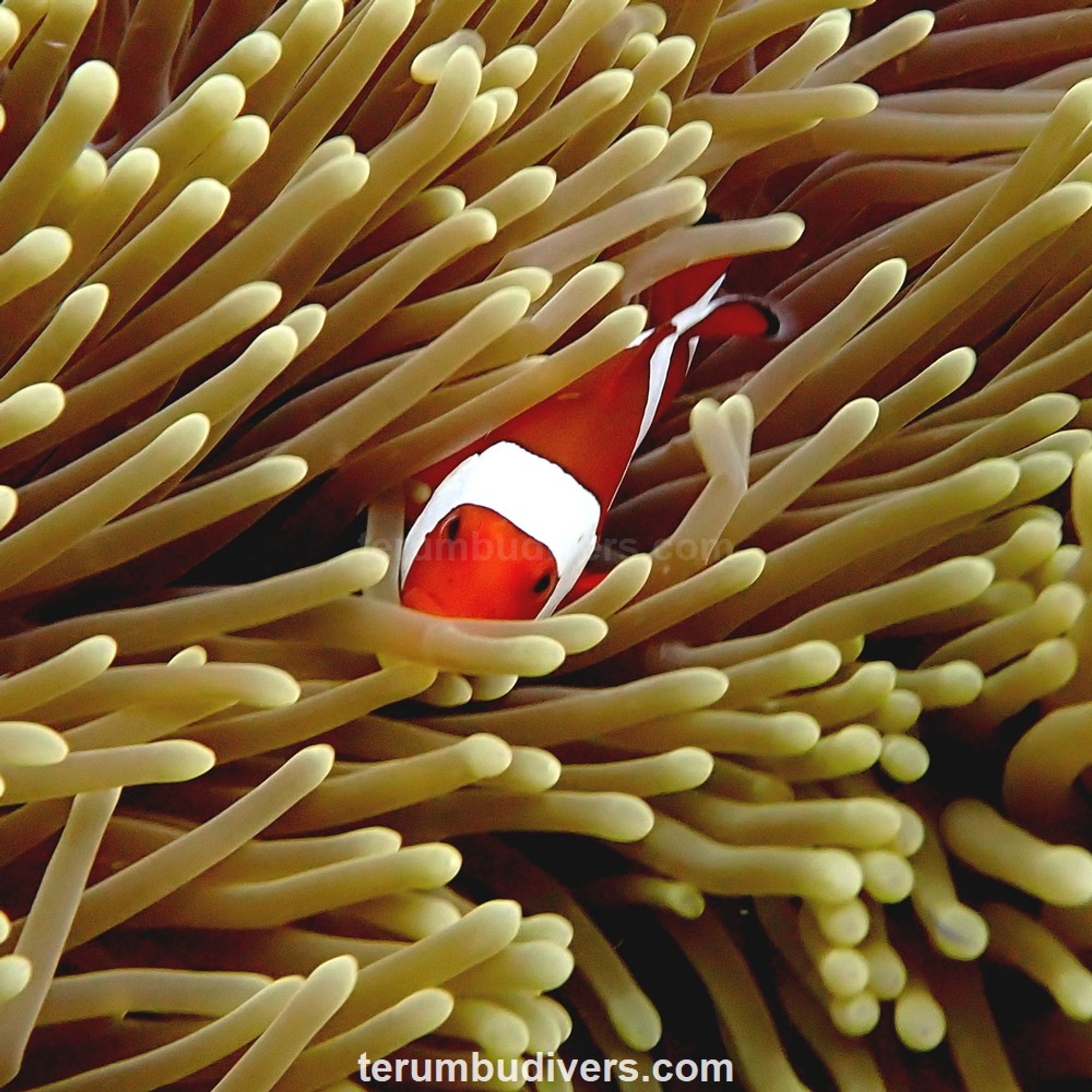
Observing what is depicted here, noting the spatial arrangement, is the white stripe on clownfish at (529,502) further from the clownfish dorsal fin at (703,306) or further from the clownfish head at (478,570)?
the clownfish dorsal fin at (703,306)

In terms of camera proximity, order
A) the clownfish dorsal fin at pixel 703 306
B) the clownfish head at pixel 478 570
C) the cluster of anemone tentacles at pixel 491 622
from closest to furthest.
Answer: the cluster of anemone tentacles at pixel 491 622 < the clownfish head at pixel 478 570 < the clownfish dorsal fin at pixel 703 306

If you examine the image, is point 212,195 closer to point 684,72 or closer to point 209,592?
point 209,592

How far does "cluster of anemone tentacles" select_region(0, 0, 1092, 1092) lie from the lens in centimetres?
64

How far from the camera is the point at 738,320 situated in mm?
954

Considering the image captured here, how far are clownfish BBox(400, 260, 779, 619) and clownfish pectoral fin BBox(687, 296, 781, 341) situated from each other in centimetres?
2

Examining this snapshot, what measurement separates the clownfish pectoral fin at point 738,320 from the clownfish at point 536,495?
0.02m

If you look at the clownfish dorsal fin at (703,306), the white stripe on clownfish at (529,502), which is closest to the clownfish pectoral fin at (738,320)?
the clownfish dorsal fin at (703,306)

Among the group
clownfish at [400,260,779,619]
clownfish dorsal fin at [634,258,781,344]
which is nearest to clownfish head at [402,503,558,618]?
clownfish at [400,260,779,619]

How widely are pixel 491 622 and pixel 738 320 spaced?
363mm

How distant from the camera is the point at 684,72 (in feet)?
2.98

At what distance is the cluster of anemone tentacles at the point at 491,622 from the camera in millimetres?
639

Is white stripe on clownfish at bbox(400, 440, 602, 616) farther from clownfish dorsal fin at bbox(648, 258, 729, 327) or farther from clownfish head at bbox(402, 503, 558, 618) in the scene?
clownfish dorsal fin at bbox(648, 258, 729, 327)

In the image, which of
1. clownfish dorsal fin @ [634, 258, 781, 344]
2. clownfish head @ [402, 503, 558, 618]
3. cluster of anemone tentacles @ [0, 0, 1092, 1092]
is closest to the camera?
cluster of anemone tentacles @ [0, 0, 1092, 1092]

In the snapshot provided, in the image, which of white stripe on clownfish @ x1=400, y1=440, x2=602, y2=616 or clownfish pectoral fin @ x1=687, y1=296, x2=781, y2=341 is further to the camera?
clownfish pectoral fin @ x1=687, y1=296, x2=781, y2=341
